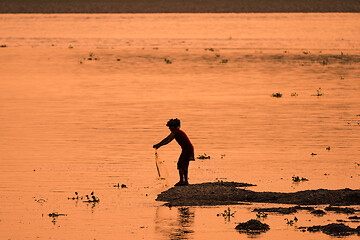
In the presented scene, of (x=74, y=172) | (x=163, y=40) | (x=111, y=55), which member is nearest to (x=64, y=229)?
(x=74, y=172)

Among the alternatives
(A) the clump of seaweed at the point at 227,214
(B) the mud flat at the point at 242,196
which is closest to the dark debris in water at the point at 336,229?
(A) the clump of seaweed at the point at 227,214

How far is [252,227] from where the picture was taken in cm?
1588

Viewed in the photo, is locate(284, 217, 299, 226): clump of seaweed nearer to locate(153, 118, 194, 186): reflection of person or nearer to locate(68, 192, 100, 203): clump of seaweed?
locate(153, 118, 194, 186): reflection of person

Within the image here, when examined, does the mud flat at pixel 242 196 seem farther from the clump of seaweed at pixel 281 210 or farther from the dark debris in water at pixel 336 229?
the dark debris in water at pixel 336 229

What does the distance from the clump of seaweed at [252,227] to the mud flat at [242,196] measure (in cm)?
196

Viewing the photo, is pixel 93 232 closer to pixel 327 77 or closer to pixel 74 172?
pixel 74 172

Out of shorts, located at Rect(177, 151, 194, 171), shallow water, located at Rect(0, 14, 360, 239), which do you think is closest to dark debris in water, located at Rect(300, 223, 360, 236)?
shallow water, located at Rect(0, 14, 360, 239)

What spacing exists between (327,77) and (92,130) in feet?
77.3

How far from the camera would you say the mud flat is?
700 inches

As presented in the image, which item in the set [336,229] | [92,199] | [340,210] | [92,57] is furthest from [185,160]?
[92,57]

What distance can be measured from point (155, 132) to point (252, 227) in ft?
43.3

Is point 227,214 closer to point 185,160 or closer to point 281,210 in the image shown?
point 281,210

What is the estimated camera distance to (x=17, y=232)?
51.9 feet

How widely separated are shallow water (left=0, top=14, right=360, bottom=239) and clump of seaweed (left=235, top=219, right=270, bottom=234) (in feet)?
0.61
